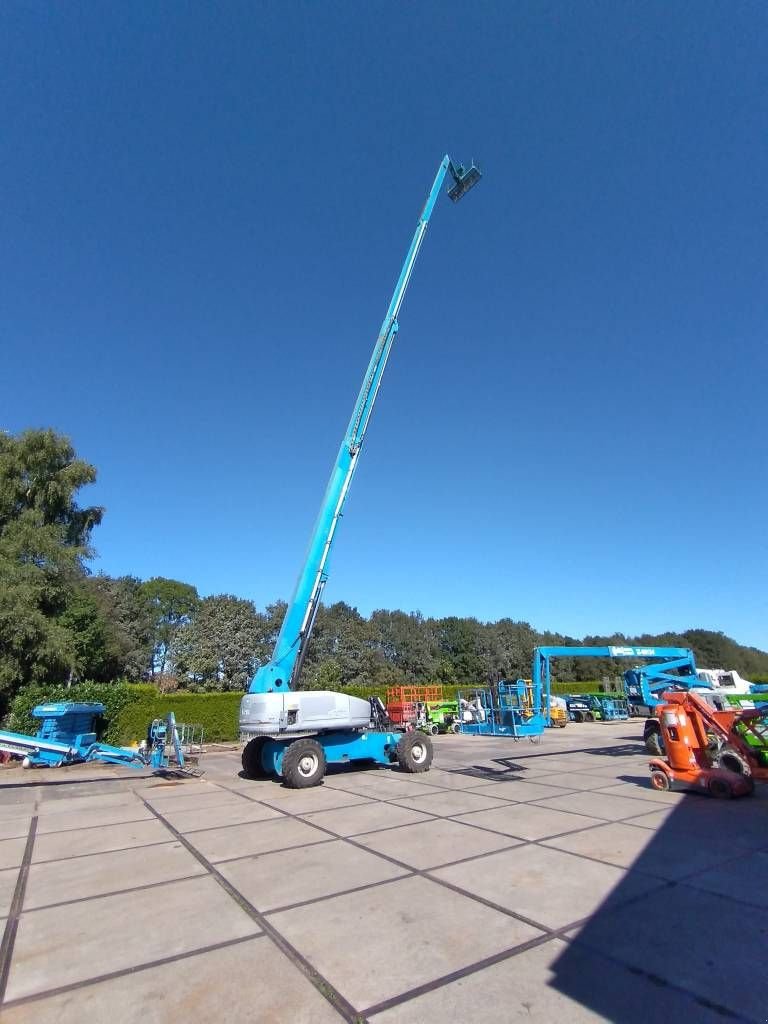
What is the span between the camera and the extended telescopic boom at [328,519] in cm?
1087

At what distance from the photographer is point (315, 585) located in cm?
1145

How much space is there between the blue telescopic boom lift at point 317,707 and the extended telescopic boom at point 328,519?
0.07ft

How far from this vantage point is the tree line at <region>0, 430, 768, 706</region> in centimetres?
1973

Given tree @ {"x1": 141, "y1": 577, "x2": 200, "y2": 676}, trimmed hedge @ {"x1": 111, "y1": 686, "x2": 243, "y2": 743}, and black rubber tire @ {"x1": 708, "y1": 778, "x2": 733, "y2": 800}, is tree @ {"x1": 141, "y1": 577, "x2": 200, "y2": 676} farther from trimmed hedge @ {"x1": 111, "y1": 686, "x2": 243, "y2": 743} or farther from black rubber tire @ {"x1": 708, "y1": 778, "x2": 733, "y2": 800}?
black rubber tire @ {"x1": 708, "y1": 778, "x2": 733, "y2": 800}

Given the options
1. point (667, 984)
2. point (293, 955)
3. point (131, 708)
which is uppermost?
point (131, 708)

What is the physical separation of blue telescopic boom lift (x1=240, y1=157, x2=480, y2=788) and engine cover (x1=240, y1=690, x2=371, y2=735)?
0.7 inches

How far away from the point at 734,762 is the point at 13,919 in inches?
406

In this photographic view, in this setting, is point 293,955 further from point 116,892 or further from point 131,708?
point 131,708

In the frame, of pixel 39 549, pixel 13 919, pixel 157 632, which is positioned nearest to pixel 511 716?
pixel 13 919

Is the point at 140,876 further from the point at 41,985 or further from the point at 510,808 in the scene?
the point at 510,808

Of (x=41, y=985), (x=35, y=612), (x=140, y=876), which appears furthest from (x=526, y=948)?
(x=35, y=612)

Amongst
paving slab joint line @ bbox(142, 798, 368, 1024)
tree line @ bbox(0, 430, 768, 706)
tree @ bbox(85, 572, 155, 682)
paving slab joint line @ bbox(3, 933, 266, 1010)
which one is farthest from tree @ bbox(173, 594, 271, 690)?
paving slab joint line @ bbox(3, 933, 266, 1010)

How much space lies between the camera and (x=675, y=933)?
4000mm

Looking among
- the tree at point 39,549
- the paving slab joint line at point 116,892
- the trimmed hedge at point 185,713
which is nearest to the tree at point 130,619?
the tree at point 39,549
